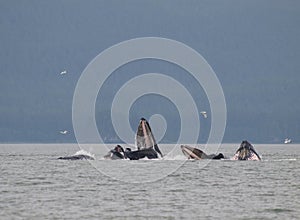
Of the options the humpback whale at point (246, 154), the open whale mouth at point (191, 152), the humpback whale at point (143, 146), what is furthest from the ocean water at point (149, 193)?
the humpback whale at point (246, 154)

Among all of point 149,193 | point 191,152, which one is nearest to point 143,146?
point 191,152

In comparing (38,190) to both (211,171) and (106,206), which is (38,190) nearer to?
(106,206)

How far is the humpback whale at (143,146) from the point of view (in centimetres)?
8269

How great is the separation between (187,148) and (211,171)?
1913cm

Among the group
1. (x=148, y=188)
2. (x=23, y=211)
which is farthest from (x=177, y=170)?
(x=23, y=211)

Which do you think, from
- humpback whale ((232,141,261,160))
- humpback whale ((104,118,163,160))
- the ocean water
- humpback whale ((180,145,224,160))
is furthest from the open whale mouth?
the ocean water

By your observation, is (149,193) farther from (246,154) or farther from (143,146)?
(246,154)

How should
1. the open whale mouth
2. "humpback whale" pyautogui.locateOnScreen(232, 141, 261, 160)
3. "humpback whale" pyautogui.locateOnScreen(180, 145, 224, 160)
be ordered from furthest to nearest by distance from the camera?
"humpback whale" pyautogui.locateOnScreen(232, 141, 261, 160) < the open whale mouth < "humpback whale" pyautogui.locateOnScreen(180, 145, 224, 160)

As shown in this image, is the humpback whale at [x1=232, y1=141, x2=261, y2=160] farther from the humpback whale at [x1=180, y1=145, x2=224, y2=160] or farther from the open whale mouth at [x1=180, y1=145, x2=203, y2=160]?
the open whale mouth at [x1=180, y1=145, x2=203, y2=160]

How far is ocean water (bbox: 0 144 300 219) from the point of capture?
4016 centimetres

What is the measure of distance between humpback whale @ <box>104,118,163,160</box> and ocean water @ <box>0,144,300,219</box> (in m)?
9.10

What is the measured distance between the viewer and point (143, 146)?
86.2 metres

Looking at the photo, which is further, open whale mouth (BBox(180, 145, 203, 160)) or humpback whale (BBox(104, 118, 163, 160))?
open whale mouth (BBox(180, 145, 203, 160))

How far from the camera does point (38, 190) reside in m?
51.0
